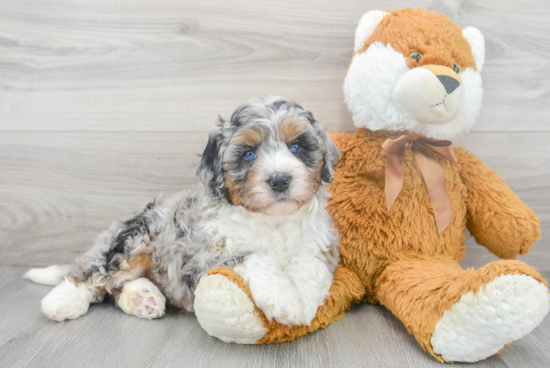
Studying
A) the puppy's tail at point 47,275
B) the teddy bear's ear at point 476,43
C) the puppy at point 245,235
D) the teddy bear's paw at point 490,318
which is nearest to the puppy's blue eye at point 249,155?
the puppy at point 245,235

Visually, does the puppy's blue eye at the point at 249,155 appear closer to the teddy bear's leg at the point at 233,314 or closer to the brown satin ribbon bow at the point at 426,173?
the teddy bear's leg at the point at 233,314

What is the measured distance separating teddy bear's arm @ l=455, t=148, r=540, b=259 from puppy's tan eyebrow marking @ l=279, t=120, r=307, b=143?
2.82 ft

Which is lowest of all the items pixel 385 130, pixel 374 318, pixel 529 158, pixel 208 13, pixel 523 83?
pixel 374 318

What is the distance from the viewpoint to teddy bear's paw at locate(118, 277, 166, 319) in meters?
1.77

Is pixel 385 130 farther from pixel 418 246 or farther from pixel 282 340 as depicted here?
pixel 282 340

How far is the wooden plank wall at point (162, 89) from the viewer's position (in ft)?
7.20

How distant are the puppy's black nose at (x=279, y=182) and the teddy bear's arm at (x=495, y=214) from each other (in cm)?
95

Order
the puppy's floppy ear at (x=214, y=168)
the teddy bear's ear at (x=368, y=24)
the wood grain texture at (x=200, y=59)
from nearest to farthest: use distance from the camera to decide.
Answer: the puppy's floppy ear at (x=214, y=168), the teddy bear's ear at (x=368, y=24), the wood grain texture at (x=200, y=59)

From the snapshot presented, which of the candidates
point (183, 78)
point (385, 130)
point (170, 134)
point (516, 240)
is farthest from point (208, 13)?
point (516, 240)

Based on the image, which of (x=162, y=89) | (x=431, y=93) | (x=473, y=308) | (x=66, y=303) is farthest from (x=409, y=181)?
(x=66, y=303)

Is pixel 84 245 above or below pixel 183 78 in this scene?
below

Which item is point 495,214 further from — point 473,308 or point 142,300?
point 142,300

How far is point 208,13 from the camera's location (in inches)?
88.4

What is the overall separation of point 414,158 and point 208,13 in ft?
4.54
